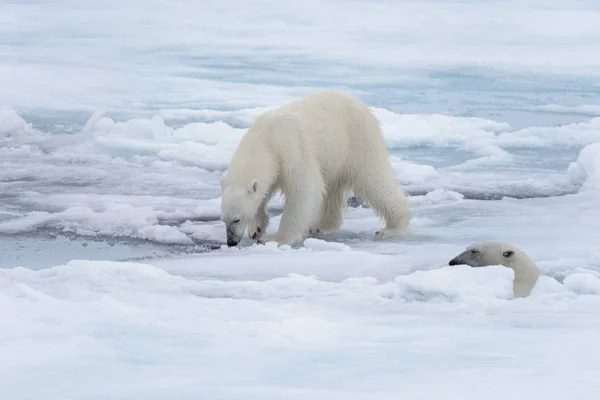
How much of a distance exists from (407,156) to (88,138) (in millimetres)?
3214

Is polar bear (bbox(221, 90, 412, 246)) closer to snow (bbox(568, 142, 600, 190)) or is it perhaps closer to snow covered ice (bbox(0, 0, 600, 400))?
snow covered ice (bbox(0, 0, 600, 400))

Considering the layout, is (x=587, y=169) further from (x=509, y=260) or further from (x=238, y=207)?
(x=509, y=260)

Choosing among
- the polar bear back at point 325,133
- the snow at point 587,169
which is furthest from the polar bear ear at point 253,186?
the snow at point 587,169

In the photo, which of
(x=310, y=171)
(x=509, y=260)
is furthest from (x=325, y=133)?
(x=509, y=260)

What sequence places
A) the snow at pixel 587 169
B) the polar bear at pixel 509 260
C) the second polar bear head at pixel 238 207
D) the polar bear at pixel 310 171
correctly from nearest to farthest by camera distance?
the polar bear at pixel 509 260
the second polar bear head at pixel 238 207
the polar bear at pixel 310 171
the snow at pixel 587 169

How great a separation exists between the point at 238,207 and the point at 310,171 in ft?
1.61

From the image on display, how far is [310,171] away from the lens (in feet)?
19.0

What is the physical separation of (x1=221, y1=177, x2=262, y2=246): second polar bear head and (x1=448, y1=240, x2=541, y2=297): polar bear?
1.36m

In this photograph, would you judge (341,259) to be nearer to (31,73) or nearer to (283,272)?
(283,272)

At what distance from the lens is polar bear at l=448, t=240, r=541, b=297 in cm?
456

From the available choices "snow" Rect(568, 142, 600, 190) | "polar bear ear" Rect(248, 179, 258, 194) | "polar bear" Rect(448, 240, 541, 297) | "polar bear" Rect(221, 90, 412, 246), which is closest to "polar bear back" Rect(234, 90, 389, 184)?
"polar bear" Rect(221, 90, 412, 246)

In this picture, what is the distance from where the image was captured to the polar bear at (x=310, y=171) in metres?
5.71

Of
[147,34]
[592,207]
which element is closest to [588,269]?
[592,207]

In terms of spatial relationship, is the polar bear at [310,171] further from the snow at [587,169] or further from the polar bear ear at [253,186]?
the snow at [587,169]
